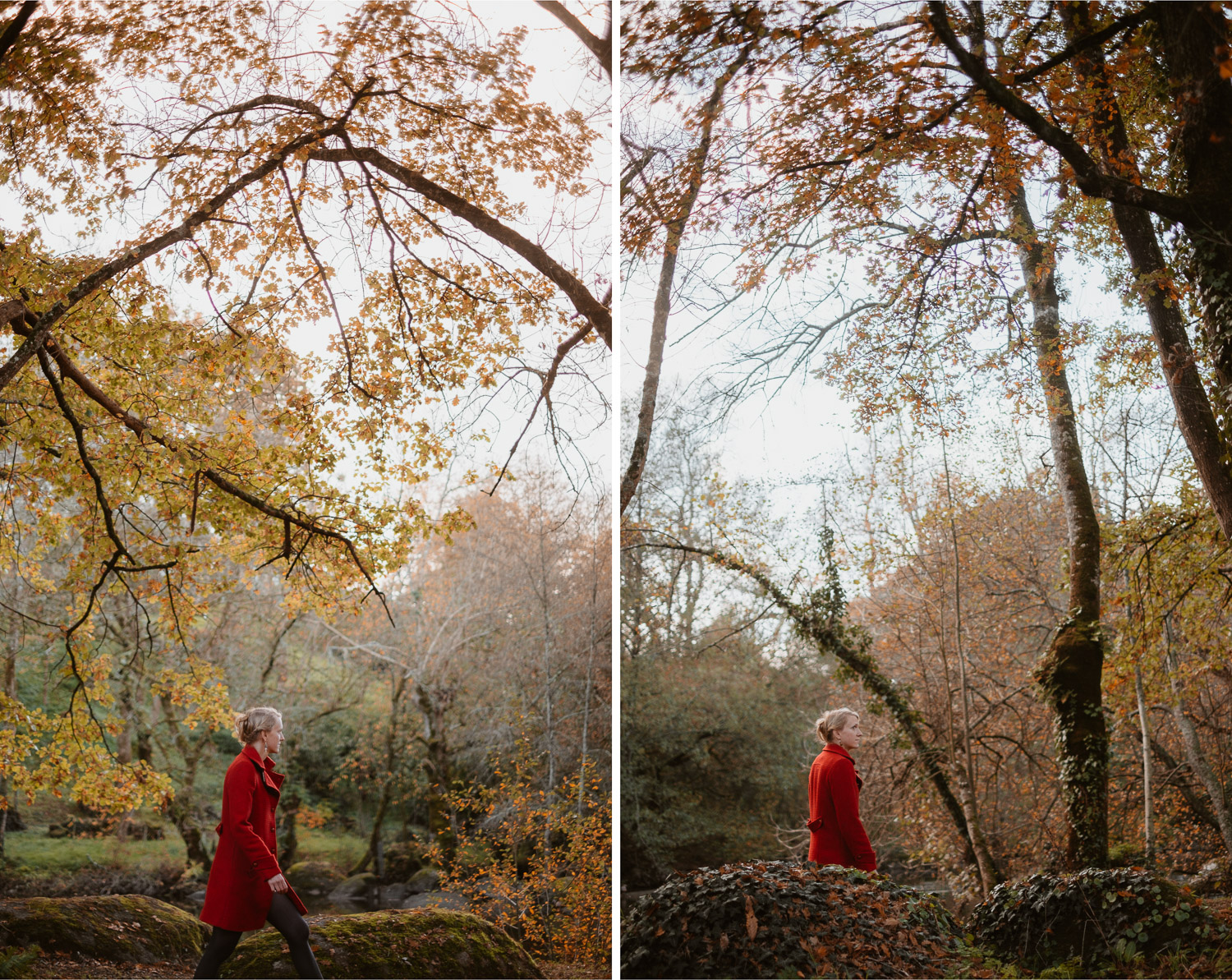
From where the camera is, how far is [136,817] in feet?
14.5

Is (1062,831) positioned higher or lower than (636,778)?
lower

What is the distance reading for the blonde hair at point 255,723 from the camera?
2.74 m

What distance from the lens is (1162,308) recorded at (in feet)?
10.6

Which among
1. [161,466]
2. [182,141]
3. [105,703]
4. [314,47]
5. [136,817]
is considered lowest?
[136,817]

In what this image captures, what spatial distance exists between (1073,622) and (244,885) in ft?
10.2

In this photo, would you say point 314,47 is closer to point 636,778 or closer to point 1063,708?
point 636,778

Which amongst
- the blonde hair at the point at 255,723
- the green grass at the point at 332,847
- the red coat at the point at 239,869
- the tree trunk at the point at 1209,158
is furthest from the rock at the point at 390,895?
the tree trunk at the point at 1209,158

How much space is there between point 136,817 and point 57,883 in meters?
0.56

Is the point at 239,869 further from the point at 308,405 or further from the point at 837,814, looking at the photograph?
the point at 308,405

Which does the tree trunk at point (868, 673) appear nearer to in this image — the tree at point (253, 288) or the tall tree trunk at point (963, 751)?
the tall tree trunk at point (963, 751)

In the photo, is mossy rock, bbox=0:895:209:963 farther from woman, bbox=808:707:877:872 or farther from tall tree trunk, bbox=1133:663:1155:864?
tall tree trunk, bbox=1133:663:1155:864

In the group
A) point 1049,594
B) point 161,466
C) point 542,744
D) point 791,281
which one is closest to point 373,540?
point 161,466

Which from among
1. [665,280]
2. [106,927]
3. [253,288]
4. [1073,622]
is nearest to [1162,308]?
[1073,622]

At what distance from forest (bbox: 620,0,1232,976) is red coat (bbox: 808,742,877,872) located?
11cm
